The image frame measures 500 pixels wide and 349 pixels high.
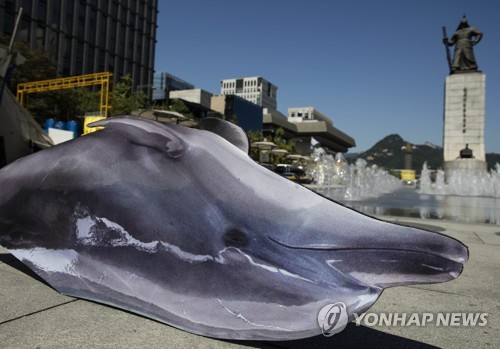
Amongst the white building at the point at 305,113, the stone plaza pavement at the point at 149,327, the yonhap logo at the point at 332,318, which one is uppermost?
the white building at the point at 305,113

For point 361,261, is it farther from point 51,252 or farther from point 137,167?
point 51,252

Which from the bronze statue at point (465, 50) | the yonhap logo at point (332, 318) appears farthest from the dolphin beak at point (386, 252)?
the bronze statue at point (465, 50)

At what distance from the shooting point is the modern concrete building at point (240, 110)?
197 ft

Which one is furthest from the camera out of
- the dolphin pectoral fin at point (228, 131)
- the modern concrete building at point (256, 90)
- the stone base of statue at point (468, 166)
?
the modern concrete building at point (256, 90)

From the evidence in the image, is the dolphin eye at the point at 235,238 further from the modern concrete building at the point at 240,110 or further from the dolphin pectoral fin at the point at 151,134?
the modern concrete building at the point at 240,110

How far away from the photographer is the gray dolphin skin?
199cm

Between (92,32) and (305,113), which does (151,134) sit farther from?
(305,113)

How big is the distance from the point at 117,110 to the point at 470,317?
29.3 metres

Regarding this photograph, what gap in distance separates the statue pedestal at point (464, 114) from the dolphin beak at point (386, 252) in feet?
99.2

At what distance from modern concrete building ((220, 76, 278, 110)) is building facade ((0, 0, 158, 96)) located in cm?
8237

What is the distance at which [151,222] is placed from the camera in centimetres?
260

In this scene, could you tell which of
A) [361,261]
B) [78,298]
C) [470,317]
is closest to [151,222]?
[78,298]

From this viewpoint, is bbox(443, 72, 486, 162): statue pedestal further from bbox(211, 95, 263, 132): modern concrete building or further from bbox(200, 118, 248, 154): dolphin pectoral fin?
bbox(211, 95, 263, 132): modern concrete building

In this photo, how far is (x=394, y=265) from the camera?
1.94m
